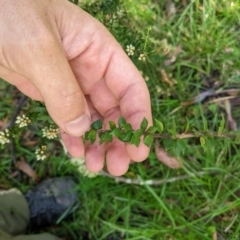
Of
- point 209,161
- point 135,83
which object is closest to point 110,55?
point 135,83

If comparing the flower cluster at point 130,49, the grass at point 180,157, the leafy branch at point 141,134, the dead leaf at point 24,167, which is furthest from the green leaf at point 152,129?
the dead leaf at point 24,167

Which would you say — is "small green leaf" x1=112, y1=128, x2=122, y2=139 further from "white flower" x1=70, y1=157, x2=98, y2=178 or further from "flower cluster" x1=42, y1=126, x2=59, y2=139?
"white flower" x1=70, y1=157, x2=98, y2=178

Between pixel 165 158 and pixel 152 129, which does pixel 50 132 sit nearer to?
pixel 152 129

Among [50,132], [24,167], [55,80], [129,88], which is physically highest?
[55,80]

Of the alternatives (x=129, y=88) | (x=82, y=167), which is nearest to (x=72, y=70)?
(x=129, y=88)

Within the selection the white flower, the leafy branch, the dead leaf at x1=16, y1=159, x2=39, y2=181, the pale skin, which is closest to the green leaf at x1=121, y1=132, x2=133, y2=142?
the leafy branch

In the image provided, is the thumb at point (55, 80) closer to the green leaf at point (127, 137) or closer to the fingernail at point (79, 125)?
the fingernail at point (79, 125)
